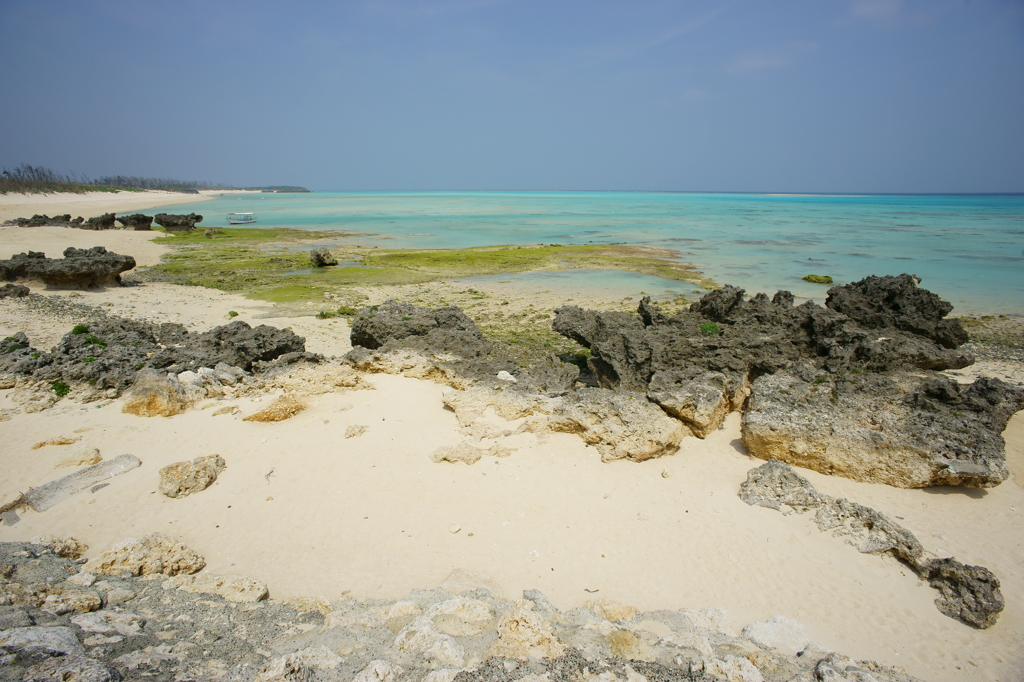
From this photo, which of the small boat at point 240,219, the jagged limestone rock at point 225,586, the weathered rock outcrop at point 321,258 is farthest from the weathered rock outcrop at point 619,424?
the small boat at point 240,219

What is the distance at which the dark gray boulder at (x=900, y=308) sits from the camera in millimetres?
9633

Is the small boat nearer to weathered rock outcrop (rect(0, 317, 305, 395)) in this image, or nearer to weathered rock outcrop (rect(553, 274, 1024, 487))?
weathered rock outcrop (rect(0, 317, 305, 395))

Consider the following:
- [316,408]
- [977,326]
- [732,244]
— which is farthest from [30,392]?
[732,244]

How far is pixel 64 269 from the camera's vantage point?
1725 centimetres

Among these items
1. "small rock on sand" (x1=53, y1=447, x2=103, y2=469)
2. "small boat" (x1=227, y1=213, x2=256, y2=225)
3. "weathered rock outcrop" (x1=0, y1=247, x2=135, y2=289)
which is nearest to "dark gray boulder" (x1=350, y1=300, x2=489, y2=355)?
"small rock on sand" (x1=53, y1=447, x2=103, y2=469)

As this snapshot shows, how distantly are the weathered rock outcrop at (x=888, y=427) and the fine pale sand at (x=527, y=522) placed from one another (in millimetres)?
249

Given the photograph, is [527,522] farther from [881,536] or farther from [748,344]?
[748,344]

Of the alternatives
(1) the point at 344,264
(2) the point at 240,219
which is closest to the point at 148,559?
(1) the point at 344,264

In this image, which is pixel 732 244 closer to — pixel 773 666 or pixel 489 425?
pixel 489 425

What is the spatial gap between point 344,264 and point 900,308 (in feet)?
78.6

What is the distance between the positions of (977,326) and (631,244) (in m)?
24.1

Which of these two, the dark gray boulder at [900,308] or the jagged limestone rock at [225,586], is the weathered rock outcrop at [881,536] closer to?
the jagged limestone rock at [225,586]

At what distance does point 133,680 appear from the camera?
2908 mm

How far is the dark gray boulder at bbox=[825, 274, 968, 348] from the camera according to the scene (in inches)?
379
